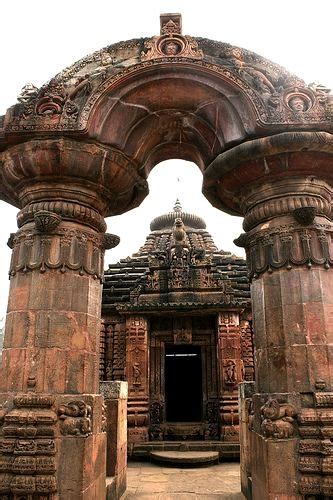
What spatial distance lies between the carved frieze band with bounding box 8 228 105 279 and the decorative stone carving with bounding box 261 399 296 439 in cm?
257

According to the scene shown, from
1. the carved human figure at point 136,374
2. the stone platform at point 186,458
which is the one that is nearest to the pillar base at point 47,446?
the stone platform at point 186,458

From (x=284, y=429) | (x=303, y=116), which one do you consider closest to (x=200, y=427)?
(x=284, y=429)

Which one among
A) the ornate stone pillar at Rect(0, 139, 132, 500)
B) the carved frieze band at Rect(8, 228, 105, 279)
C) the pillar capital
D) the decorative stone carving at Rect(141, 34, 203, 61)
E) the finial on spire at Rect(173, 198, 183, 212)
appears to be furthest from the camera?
the finial on spire at Rect(173, 198, 183, 212)

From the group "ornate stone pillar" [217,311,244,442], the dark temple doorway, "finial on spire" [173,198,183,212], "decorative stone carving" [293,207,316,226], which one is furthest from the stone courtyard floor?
"finial on spire" [173,198,183,212]

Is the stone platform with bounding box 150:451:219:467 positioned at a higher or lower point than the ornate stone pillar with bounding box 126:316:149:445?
lower

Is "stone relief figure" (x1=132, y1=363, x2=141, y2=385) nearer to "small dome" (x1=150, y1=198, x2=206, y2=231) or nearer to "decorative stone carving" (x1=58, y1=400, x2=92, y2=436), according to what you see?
"small dome" (x1=150, y1=198, x2=206, y2=231)

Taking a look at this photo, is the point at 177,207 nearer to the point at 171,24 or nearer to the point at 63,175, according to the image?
the point at 171,24

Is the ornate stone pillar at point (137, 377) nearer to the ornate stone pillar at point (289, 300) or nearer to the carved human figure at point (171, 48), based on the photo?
the ornate stone pillar at point (289, 300)

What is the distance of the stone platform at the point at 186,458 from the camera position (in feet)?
34.7

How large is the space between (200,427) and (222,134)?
11.4 metres

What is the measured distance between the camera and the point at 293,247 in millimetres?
4848

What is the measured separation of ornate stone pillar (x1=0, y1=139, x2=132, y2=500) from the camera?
4.26 m

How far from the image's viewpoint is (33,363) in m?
4.57

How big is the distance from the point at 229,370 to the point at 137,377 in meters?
3.14
